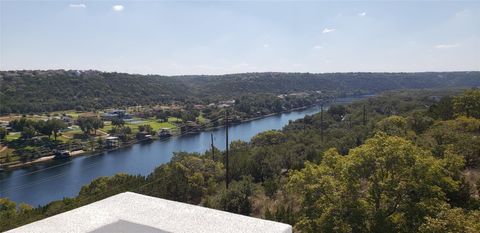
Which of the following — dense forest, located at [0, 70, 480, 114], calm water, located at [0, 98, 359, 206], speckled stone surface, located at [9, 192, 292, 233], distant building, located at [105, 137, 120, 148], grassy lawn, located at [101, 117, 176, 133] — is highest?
speckled stone surface, located at [9, 192, 292, 233]

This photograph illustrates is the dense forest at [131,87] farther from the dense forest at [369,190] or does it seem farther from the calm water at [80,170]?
the dense forest at [369,190]

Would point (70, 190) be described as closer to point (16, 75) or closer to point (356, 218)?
point (356, 218)

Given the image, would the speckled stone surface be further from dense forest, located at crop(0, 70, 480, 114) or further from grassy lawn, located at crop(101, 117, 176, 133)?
dense forest, located at crop(0, 70, 480, 114)

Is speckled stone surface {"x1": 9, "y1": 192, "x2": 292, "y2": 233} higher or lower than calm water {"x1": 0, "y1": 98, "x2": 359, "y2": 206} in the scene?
higher

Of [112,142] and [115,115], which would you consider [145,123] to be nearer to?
[115,115]

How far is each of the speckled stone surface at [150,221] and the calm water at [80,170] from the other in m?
27.5

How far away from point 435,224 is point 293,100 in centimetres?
8684

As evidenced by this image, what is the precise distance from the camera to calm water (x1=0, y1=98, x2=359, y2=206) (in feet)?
102

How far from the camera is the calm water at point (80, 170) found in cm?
3095

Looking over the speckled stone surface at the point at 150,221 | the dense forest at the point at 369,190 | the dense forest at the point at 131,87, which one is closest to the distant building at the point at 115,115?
the dense forest at the point at 131,87

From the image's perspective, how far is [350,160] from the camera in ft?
36.2

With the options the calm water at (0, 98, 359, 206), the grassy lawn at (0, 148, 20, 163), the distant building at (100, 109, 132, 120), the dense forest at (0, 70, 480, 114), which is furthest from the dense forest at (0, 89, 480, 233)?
the dense forest at (0, 70, 480, 114)

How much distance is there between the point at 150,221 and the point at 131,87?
9436 cm

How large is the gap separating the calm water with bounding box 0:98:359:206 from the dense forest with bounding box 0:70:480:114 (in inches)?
1101
